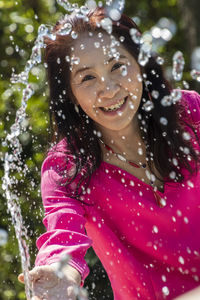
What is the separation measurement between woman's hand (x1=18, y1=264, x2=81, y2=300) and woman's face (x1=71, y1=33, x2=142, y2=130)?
0.69 meters

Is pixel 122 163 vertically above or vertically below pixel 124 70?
below

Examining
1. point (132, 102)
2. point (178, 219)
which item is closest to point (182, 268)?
point (178, 219)

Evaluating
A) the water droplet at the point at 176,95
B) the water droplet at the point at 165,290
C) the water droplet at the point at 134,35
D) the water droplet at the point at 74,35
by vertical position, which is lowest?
the water droplet at the point at 165,290

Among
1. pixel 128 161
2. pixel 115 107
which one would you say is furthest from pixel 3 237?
pixel 115 107

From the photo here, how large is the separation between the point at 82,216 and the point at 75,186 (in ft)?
0.55

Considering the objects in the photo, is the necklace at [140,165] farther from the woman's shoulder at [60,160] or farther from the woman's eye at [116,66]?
the woman's eye at [116,66]

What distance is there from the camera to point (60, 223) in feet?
7.36

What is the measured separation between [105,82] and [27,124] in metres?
1.87

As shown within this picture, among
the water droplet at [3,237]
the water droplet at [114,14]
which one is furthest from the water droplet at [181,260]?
the water droplet at [3,237]

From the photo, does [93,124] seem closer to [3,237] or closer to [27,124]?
[27,124]

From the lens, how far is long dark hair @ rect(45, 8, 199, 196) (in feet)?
8.09

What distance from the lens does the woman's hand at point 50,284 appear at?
6.59ft

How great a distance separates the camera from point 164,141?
2584 millimetres

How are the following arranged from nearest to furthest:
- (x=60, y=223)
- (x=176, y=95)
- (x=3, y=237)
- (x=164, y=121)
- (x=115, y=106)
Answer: (x=60, y=223)
(x=115, y=106)
(x=164, y=121)
(x=176, y=95)
(x=3, y=237)
